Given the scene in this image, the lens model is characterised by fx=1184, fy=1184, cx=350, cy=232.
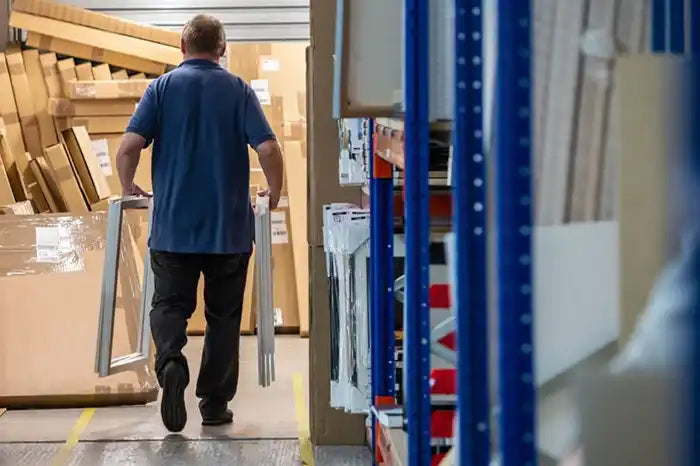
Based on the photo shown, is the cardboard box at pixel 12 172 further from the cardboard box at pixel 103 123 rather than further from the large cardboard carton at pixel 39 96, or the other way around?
the cardboard box at pixel 103 123

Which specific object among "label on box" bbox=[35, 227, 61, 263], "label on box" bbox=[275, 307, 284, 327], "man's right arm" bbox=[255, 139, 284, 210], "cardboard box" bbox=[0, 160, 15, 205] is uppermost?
"man's right arm" bbox=[255, 139, 284, 210]

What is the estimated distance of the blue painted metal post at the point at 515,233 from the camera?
161cm

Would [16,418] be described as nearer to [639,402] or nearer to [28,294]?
[28,294]

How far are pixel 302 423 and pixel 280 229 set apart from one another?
2817 millimetres

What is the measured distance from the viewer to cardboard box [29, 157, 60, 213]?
790 centimetres

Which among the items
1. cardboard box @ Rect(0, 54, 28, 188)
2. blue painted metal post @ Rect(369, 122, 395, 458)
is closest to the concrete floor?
blue painted metal post @ Rect(369, 122, 395, 458)

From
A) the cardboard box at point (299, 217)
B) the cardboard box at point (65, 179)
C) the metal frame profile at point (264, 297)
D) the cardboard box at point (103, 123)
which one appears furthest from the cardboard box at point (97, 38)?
the metal frame profile at point (264, 297)

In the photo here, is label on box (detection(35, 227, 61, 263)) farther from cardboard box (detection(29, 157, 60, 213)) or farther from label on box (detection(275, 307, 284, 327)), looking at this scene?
label on box (detection(275, 307, 284, 327))

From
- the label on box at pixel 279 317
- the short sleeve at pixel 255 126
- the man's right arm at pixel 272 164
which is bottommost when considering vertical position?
the label on box at pixel 279 317

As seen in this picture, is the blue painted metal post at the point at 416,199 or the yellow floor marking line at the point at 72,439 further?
the yellow floor marking line at the point at 72,439

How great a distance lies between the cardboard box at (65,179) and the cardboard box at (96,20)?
38.5 inches

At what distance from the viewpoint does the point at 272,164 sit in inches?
216

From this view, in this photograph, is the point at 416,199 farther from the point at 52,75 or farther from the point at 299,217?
the point at 52,75

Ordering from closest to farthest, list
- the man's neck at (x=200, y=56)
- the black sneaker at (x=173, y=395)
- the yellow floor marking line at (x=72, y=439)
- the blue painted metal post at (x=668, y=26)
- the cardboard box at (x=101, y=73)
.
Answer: the blue painted metal post at (x=668, y=26) < the yellow floor marking line at (x=72, y=439) < the black sneaker at (x=173, y=395) < the man's neck at (x=200, y=56) < the cardboard box at (x=101, y=73)
